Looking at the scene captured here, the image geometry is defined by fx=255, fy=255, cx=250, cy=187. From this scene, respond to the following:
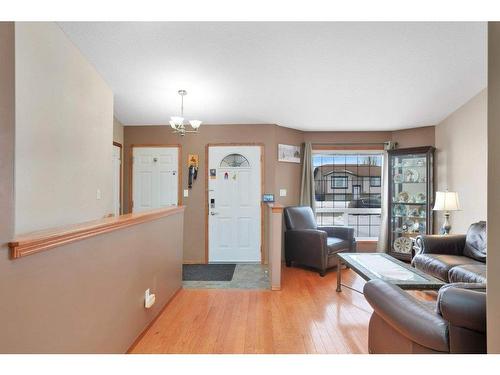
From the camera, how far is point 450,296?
1126 millimetres

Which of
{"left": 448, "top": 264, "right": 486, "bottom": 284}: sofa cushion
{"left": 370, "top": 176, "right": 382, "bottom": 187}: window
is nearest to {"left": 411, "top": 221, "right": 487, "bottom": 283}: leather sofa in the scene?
{"left": 448, "top": 264, "right": 486, "bottom": 284}: sofa cushion

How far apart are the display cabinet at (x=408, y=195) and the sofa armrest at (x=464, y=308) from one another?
3.52 meters

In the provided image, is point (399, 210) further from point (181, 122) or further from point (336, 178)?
point (181, 122)

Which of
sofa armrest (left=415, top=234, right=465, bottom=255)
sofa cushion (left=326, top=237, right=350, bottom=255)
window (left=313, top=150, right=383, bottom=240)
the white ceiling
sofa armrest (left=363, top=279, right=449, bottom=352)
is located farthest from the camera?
window (left=313, top=150, right=383, bottom=240)

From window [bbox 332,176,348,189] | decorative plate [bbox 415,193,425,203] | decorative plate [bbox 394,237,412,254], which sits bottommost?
decorative plate [bbox 394,237,412,254]

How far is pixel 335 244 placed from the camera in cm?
380

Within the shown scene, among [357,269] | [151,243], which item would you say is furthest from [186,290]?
[357,269]

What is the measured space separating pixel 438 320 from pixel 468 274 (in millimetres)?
1639

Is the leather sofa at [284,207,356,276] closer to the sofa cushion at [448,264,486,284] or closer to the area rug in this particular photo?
the area rug

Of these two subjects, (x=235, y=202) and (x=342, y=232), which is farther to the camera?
(x=235, y=202)

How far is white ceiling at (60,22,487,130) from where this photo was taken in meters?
2.15

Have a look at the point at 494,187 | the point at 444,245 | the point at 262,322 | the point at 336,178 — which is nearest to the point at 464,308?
the point at 494,187

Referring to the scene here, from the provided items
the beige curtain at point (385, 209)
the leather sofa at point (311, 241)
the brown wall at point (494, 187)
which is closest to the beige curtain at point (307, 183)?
the leather sofa at point (311, 241)

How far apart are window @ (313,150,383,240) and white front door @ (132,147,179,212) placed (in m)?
2.65
